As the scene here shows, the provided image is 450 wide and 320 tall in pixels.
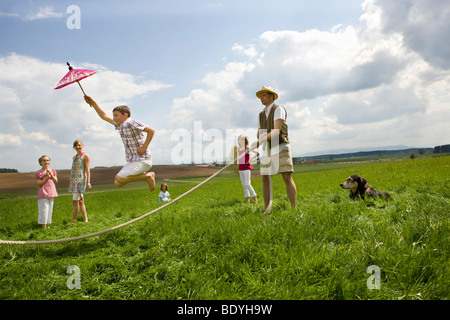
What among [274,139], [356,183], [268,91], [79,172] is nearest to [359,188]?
[356,183]

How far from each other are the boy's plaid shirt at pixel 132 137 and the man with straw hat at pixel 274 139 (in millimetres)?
2426

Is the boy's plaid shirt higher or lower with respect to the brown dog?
higher

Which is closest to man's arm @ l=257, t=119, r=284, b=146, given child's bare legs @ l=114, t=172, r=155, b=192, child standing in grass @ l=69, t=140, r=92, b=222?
child's bare legs @ l=114, t=172, r=155, b=192

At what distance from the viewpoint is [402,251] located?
11.0 ft

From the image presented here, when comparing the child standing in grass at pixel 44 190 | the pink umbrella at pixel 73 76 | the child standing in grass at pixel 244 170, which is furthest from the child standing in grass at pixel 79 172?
the child standing in grass at pixel 244 170

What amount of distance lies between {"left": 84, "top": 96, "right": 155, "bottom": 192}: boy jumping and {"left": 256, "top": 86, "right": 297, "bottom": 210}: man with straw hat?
240cm

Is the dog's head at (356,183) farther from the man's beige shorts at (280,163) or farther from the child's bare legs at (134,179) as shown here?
the child's bare legs at (134,179)

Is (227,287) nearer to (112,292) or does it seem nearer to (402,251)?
(112,292)

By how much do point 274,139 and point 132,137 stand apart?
289cm

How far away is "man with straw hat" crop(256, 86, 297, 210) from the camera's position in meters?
5.36

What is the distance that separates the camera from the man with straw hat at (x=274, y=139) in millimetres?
5359

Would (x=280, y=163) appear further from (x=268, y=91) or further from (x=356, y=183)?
(x=356, y=183)

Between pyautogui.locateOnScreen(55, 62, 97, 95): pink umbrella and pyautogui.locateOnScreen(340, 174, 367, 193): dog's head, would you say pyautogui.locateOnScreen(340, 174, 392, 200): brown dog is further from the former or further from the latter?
pyautogui.locateOnScreen(55, 62, 97, 95): pink umbrella
